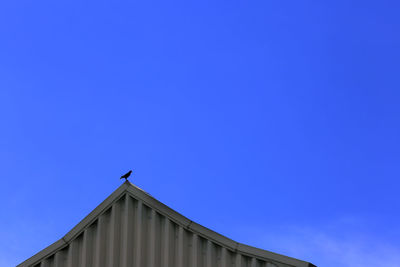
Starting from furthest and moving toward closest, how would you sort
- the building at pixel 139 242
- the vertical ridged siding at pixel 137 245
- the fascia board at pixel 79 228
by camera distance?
the fascia board at pixel 79 228
the vertical ridged siding at pixel 137 245
the building at pixel 139 242

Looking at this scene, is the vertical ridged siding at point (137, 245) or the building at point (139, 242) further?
the vertical ridged siding at point (137, 245)

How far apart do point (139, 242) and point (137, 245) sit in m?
0.13

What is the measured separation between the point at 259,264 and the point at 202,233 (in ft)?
5.49

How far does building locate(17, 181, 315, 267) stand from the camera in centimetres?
1559

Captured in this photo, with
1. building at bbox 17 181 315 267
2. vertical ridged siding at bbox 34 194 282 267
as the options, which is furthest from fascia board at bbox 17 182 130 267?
vertical ridged siding at bbox 34 194 282 267

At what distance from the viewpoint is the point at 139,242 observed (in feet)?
53.6

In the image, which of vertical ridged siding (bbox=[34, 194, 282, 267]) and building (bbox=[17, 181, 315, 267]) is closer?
building (bbox=[17, 181, 315, 267])

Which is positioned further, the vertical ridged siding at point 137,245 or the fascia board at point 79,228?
the fascia board at point 79,228

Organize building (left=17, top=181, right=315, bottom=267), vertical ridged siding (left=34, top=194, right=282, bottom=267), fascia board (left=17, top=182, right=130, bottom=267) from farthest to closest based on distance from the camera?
fascia board (left=17, top=182, right=130, bottom=267), vertical ridged siding (left=34, top=194, right=282, bottom=267), building (left=17, top=181, right=315, bottom=267)

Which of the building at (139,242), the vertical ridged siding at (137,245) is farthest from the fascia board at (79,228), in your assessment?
the vertical ridged siding at (137,245)

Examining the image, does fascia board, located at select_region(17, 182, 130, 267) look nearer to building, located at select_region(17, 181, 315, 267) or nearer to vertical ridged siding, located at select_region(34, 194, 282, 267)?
building, located at select_region(17, 181, 315, 267)

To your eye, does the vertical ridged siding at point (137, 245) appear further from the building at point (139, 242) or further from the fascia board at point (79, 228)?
the fascia board at point (79, 228)

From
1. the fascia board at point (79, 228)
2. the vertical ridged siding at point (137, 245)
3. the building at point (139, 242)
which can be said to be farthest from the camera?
the fascia board at point (79, 228)

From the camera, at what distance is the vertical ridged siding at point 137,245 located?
1572cm
